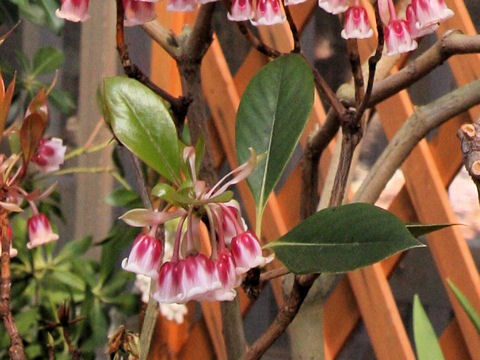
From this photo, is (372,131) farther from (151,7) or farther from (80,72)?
(151,7)

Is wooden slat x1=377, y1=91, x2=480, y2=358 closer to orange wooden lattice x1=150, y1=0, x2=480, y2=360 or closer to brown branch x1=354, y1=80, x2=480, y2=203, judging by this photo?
orange wooden lattice x1=150, y1=0, x2=480, y2=360

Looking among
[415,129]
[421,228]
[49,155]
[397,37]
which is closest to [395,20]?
[397,37]

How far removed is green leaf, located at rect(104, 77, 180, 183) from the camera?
0.51 m

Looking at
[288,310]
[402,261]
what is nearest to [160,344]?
[402,261]

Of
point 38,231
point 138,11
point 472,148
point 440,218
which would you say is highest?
point 138,11

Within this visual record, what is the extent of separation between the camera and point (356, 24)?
1.77 ft

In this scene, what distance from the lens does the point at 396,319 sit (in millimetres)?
1303

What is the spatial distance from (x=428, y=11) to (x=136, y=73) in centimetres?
20

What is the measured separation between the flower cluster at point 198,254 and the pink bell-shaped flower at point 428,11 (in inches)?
6.6

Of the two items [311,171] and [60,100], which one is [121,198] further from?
Result: [311,171]

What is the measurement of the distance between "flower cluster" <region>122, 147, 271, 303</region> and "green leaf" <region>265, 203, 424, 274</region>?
0.10 feet

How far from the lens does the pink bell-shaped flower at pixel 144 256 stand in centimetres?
49

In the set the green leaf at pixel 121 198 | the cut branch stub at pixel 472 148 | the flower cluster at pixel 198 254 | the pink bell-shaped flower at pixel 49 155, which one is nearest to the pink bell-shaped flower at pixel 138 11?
the flower cluster at pixel 198 254

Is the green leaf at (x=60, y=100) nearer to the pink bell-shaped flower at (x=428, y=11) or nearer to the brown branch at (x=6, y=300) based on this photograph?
the brown branch at (x=6, y=300)
